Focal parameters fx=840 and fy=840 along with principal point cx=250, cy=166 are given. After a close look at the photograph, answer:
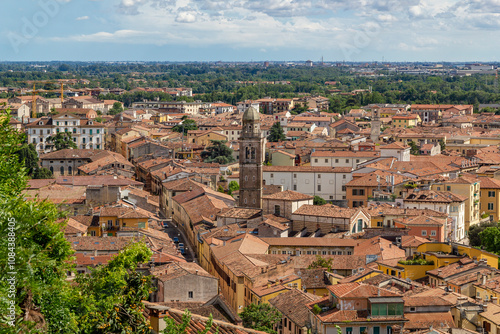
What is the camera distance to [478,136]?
72250 millimetres

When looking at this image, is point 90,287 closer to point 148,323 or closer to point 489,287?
point 148,323

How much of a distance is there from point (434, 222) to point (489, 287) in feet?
30.0

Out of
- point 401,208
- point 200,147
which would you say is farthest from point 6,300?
point 200,147

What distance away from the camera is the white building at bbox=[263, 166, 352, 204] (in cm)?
4694

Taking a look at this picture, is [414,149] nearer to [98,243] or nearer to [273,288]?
[98,243]

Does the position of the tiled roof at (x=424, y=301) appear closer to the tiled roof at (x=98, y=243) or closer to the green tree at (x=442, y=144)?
the tiled roof at (x=98, y=243)

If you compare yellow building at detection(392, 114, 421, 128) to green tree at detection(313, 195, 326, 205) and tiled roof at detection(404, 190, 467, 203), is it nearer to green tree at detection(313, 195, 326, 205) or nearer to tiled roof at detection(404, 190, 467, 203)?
green tree at detection(313, 195, 326, 205)

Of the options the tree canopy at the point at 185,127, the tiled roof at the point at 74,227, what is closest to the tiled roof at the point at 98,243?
the tiled roof at the point at 74,227

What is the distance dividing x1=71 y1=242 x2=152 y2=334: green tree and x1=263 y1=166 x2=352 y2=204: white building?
37398 mm

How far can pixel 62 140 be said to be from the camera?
62.7 m

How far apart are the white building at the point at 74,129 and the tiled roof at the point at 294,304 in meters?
46.3

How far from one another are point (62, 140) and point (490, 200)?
33.1 m

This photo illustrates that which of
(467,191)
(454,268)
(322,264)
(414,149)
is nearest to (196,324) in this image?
(454,268)

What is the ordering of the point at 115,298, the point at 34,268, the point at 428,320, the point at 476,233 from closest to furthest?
the point at 34,268 < the point at 115,298 < the point at 428,320 < the point at 476,233
